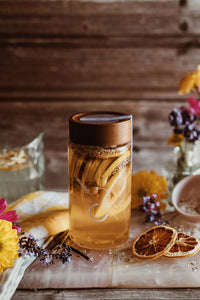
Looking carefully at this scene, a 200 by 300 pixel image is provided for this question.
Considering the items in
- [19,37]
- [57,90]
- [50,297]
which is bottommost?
[50,297]

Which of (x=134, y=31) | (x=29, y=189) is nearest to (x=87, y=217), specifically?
(x=29, y=189)

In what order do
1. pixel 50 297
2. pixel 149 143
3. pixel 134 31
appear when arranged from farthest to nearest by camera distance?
pixel 149 143
pixel 134 31
pixel 50 297

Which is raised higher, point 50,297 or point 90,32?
point 90,32

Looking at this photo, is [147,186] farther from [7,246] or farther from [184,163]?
[7,246]

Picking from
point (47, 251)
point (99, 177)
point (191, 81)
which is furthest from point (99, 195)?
point (191, 81)

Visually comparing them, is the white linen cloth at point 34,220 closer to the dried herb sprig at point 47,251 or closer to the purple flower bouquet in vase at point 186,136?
the dried herb sprig at point 47,251

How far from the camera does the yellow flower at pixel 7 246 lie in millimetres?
530

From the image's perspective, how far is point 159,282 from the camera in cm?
54

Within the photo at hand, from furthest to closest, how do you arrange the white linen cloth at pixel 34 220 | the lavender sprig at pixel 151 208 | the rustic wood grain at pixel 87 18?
the rustic wood grain at pixel 87 18 < the lavender sprig at pixel 151 208 < the white linen cloth at pixel 34 220

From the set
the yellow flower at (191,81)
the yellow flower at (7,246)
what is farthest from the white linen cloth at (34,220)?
the yellow flower at (191,81)

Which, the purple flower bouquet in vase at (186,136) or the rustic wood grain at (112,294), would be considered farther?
the purple flower bouquet in vase at (186,136)

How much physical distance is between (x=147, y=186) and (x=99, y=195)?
0.19m

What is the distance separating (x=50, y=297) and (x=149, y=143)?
2.14 feet

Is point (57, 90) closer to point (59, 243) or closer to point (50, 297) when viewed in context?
point (59, 243)
